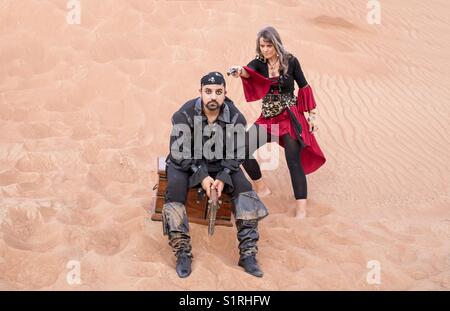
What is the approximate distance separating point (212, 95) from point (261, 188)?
1744mm

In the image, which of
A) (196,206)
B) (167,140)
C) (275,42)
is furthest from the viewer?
(167,140)

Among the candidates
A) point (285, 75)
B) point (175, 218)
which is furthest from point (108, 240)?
point (285, 75)

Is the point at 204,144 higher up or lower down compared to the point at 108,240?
higher up

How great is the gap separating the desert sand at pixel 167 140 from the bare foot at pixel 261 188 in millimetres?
123

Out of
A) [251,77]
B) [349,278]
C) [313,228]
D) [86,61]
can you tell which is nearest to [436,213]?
[313,228]

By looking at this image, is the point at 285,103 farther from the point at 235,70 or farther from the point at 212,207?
the point at 212,207

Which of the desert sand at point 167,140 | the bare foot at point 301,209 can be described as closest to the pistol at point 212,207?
the desert sand at point 167,140

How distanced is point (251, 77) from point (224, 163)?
1.17 metres

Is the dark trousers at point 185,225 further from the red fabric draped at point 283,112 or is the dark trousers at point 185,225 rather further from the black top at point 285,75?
the black top at point 285,75

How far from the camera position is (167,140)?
724cm

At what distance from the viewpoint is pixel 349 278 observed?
4.86 metres

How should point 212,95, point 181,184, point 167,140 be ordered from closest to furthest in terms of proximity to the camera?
point 181,184, point 212,95, point 167,140

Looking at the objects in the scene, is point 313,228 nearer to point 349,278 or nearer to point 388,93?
point 349,278

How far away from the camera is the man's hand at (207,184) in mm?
4809
